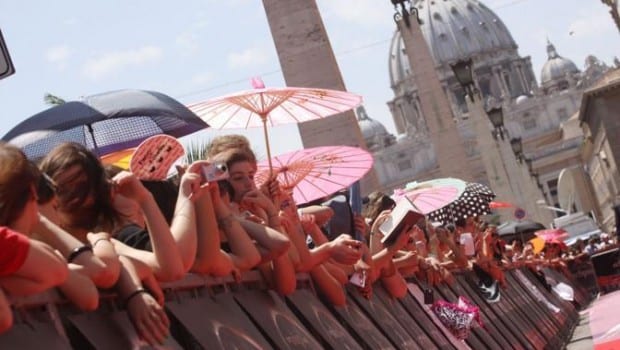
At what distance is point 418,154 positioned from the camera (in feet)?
567

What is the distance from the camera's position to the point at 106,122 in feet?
24.8

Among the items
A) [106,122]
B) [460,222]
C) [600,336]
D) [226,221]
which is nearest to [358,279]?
[106,122]

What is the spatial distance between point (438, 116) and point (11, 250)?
128 feet

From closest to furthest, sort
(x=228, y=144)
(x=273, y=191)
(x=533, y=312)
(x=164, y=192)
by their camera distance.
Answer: (x=164, y=192), (x=228, y=144), (x=273, y=191), (x=533, y=312)

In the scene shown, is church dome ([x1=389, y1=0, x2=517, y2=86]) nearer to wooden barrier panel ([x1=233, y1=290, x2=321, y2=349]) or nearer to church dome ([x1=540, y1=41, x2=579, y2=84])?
church dome ([x1=540, y1=41, x2=579, y2=84])

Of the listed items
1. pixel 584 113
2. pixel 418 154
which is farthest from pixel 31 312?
pixel 418 154

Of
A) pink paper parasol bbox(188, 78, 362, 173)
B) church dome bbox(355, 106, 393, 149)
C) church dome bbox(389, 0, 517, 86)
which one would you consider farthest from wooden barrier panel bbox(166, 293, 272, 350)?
church dome bbox(355, 106, 393, 149)

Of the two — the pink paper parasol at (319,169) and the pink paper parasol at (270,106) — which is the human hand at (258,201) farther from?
the pink paper parasol at (319,169)

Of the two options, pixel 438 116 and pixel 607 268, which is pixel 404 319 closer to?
pixel 607 268

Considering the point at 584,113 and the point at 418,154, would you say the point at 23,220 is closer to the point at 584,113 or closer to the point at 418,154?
the point at 584,113

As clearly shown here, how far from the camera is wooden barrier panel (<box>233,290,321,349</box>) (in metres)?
5.01

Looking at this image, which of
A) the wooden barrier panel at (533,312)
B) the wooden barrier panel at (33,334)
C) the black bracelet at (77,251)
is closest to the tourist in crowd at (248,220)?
the black bracelet at (77,251)

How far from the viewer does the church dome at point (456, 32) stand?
17900 centimetres

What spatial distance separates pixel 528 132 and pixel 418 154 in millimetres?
12898
